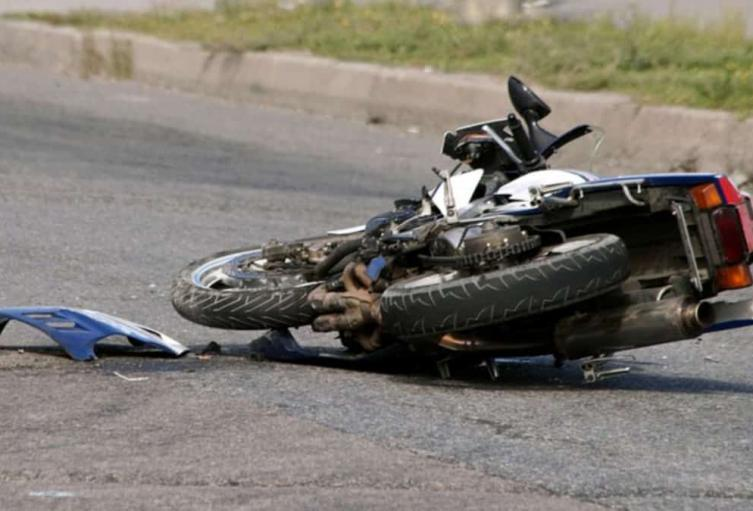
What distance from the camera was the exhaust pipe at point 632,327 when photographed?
638 cm

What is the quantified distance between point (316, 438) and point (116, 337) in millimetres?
2064

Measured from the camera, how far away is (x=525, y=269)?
6.27 meters

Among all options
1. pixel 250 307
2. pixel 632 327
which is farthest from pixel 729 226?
pixel 250 307

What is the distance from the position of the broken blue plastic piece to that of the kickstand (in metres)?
0.31

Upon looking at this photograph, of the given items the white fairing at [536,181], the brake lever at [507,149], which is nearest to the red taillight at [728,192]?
the white fairing at [536,181]

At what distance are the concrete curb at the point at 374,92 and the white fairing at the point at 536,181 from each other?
5.67 m

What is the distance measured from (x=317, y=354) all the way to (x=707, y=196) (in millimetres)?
1645

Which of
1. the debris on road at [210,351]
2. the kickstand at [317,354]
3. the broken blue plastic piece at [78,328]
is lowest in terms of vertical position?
the debris on road at [210,351]

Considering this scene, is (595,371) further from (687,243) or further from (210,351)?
(210,351)

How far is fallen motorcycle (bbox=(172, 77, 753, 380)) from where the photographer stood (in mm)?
6320

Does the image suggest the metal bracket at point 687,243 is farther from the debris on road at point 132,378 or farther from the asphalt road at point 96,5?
the asphalt road at point 96,5

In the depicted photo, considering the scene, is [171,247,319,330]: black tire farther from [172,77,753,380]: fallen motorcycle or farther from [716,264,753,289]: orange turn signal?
[716,264,753,289]: orange turn signal

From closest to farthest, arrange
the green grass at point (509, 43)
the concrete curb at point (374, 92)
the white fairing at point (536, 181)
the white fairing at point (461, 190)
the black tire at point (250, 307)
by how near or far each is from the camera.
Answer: the white fairing at point (536, 181)
the white fairing at point (461, 190)
the black tire at point (250, 307)
the concrete curb at point (374, 92)
the green grass at point (509, 43)

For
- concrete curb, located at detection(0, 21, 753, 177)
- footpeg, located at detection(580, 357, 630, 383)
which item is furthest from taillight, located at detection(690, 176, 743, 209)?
concrete curb, located at detection(0, 21, 753, 177)
